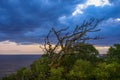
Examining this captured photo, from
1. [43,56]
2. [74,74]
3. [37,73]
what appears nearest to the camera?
[74,74]

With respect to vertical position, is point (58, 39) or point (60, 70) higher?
point (58, 39)

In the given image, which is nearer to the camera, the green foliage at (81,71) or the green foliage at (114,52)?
the green foliage at (81,71)

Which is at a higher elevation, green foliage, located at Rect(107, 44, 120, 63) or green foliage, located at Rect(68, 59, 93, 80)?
green foliage, located at Rect(107, 44, 120, 63)

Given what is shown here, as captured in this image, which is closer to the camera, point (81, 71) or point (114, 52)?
point (81, 71)

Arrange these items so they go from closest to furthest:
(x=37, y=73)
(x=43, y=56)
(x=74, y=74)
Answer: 1. (x=74, y=74)
2. (x=37, y=73)
3. (x=43, y=56)

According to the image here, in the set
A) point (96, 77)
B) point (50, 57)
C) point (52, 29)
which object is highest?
point (52, 29)

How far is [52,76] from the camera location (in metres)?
51.2

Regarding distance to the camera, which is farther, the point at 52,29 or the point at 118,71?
the point at 52,29

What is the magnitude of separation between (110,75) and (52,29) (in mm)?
12611

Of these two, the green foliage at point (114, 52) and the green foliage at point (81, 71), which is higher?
the green foliage at point (114, 52)

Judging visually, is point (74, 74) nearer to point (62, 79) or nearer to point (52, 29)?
point (62, 79)

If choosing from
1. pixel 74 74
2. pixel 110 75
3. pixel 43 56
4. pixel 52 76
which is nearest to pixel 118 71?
pixel 110 75

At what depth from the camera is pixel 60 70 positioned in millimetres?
51281

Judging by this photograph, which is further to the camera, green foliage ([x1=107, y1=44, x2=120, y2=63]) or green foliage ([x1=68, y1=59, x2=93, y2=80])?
green foliage ([x1=107, y1=44, x2=120, y2=63])
